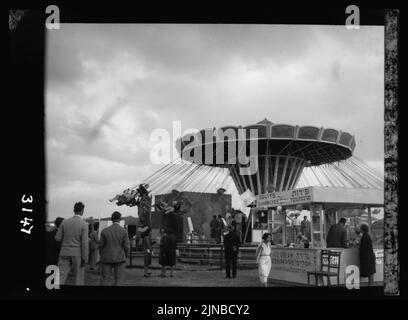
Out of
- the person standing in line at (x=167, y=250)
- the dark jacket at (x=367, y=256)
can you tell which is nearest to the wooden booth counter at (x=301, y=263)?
the dark jacket at (x=367, y=256)

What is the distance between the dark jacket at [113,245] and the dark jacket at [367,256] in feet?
17.8

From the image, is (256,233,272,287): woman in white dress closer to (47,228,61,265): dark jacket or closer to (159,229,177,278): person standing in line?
(159,229,177,278): person standing in line

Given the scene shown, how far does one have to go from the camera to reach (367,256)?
35.7 ft

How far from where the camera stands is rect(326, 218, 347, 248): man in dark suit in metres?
11.5

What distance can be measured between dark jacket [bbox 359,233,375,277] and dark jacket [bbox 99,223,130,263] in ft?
17.8

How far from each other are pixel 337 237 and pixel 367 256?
2.94 ft

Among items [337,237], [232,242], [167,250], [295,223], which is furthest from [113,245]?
[295,223]

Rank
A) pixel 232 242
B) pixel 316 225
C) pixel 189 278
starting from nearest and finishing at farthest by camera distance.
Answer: pixel 316 225 → pixel 232 242 → pixel 189 278

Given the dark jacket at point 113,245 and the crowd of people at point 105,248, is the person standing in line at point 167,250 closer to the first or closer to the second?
the crowd of people at point 105,248

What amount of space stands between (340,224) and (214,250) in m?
6.18

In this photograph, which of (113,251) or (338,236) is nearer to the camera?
(113,251)

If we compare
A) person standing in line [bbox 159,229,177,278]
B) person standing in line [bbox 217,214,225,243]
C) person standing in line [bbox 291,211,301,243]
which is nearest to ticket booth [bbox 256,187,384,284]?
person standing in line [bbox 291,211,301,243]

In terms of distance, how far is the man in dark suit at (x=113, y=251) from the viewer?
8.96 m

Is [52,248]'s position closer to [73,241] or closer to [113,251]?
[73,241]
